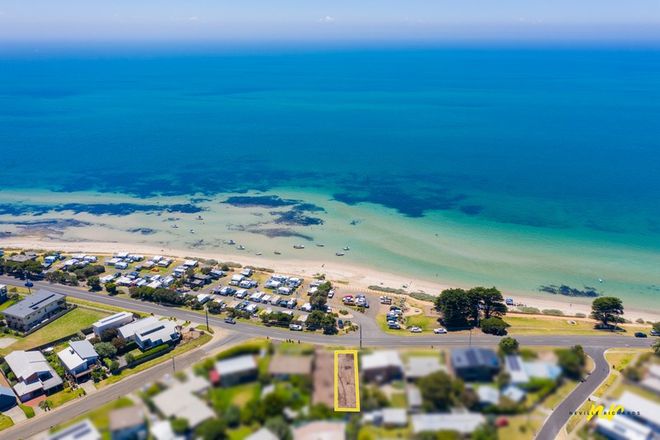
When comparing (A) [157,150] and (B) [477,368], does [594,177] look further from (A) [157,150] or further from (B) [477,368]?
(A) [157,150]

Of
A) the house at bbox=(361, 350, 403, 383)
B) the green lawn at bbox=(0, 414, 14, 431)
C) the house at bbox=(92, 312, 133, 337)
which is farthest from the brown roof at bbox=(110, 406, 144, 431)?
the house at bbox=(92, 312, 133, 337)

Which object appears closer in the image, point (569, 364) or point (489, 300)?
point (569, 364)

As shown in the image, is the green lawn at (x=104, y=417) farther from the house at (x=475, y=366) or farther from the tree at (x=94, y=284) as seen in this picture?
the tree at (x=94, y=284)

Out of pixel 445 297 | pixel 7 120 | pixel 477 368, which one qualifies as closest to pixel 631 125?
pixel 445 297

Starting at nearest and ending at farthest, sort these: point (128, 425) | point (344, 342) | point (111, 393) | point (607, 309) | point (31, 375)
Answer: point (128, 425)
point (111, 393)
point (31, 375)
point (344, 342)
point (607, 309)

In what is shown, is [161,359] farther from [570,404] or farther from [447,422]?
[570,404]

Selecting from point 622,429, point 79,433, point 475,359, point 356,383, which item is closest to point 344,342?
point 356,383

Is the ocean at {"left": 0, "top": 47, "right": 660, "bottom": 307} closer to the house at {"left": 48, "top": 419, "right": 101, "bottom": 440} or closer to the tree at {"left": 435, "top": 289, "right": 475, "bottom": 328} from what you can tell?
the tree at {"left": 435, "top": 289, "right": 475, "bottom": 328}
